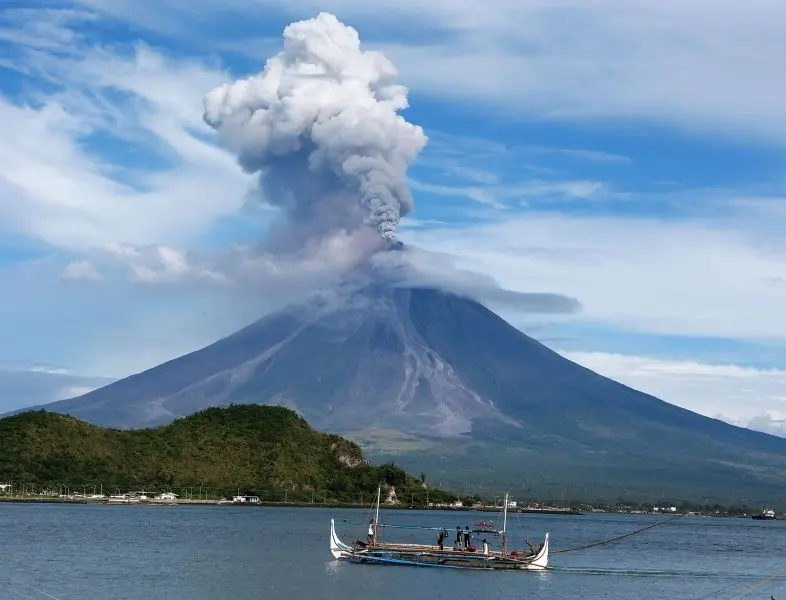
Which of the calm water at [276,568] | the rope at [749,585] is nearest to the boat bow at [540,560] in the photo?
the calm water at [276,568]

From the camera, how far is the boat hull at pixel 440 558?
62000 millimetres

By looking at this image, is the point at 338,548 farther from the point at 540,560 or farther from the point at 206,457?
the point at 206,457

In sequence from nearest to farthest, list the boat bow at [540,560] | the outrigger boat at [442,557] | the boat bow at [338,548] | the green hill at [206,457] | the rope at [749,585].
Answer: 1. the rope at [749,585]
2. the outrigger boat at [442,557]
3. the boat bow at [540,560]
4. the boat bow at [338,548]
5. the green hill at [206,457]

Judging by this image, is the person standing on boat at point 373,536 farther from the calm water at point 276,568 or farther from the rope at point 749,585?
the rope at point 749,585

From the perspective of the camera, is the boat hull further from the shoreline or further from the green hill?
the green hill

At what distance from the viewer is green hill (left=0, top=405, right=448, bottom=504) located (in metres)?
135

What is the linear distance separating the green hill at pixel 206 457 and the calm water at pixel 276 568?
33.5 meters

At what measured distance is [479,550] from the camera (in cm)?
6322

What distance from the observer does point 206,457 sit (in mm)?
148500

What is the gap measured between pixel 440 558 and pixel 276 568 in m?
8.21

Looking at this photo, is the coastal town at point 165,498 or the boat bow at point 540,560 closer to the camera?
the boat bow at point 540,560

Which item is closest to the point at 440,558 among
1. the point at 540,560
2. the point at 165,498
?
the point at 540,560

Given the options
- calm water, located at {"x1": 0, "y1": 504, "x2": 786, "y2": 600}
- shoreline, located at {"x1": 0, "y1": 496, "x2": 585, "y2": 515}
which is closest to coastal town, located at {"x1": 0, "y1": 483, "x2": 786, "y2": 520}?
shoreline, located at {"x1": 0, "y1": 496, "x2": 585, "y2": 515}

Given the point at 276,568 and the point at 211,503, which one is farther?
the point at 211,503
